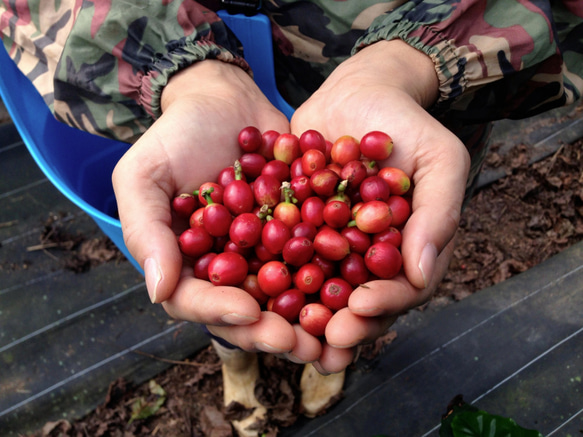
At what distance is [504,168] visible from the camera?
3924 millimetres

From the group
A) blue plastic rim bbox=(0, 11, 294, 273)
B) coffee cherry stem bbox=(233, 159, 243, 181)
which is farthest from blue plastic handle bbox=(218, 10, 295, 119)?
coffee cherry stem bbox=(233, 159, 243, 181)

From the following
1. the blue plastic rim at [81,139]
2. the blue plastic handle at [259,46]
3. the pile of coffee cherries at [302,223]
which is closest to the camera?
the pile of coffee cherries at [302,223]

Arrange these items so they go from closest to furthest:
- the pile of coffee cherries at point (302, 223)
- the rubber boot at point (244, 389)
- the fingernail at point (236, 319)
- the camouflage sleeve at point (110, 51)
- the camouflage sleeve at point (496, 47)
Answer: the fingernail at point (236, 319) < the pile of coffee cherries at point (302, 223) < the camouflage sleeve at point (496, 47) < the camouflage sleeve at point (110, 51) < the rubber boot at point (244, 389)

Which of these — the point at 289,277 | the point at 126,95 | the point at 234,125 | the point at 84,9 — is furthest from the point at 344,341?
the point at 84,9

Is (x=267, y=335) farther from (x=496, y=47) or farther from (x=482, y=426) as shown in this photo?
(x=496, y=47)

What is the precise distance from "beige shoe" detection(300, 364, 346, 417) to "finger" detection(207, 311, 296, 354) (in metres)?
1.31

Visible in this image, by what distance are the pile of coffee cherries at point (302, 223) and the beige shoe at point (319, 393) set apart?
3.83 feet

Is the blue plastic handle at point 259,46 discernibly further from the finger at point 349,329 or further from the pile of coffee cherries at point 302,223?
the finger at point 349,329

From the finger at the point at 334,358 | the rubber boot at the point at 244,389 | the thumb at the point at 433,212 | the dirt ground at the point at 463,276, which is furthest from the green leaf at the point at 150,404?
the thumb at the point at 433,212

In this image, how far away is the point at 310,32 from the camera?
2217mm

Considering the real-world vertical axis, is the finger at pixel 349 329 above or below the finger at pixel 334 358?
above

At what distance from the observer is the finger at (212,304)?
148cm

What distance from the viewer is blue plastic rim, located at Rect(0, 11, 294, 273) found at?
7.06 feet

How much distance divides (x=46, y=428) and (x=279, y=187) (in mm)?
2184
